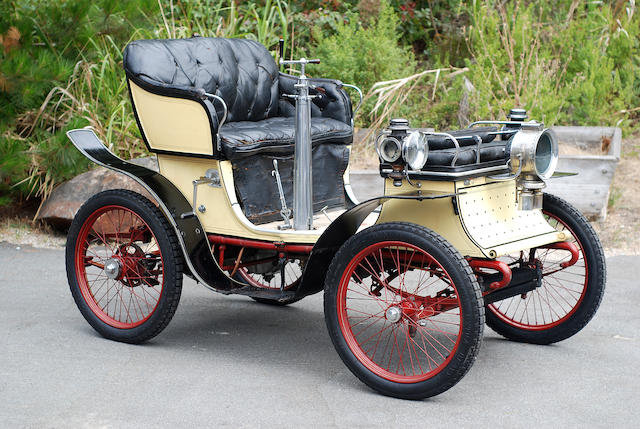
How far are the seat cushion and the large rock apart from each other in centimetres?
191

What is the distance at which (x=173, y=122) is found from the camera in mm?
3947

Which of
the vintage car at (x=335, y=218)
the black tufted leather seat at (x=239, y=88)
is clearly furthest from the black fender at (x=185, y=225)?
the black tufted leather seat at (x=239, y=88)

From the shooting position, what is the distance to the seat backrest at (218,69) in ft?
13.3

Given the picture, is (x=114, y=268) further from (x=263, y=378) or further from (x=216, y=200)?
(x=263, y=378)

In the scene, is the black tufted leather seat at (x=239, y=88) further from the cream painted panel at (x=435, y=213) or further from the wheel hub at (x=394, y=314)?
Answer: the wheel hub at (x=394, y=314)

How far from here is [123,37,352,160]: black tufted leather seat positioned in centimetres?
396

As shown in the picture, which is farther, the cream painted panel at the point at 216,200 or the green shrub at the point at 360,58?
the green shrub at the point at 360,58

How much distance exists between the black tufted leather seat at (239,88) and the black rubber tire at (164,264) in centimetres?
44

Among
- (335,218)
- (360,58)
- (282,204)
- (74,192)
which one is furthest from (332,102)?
(360,58)

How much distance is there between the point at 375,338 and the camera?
165 inches

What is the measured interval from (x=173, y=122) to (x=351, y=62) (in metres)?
3.89

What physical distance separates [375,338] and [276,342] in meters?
0.49

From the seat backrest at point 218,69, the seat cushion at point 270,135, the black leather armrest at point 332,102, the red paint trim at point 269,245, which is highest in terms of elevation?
the seat backrest at point 218,69

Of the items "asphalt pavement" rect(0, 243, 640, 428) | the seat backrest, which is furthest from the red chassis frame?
the seat backrest
